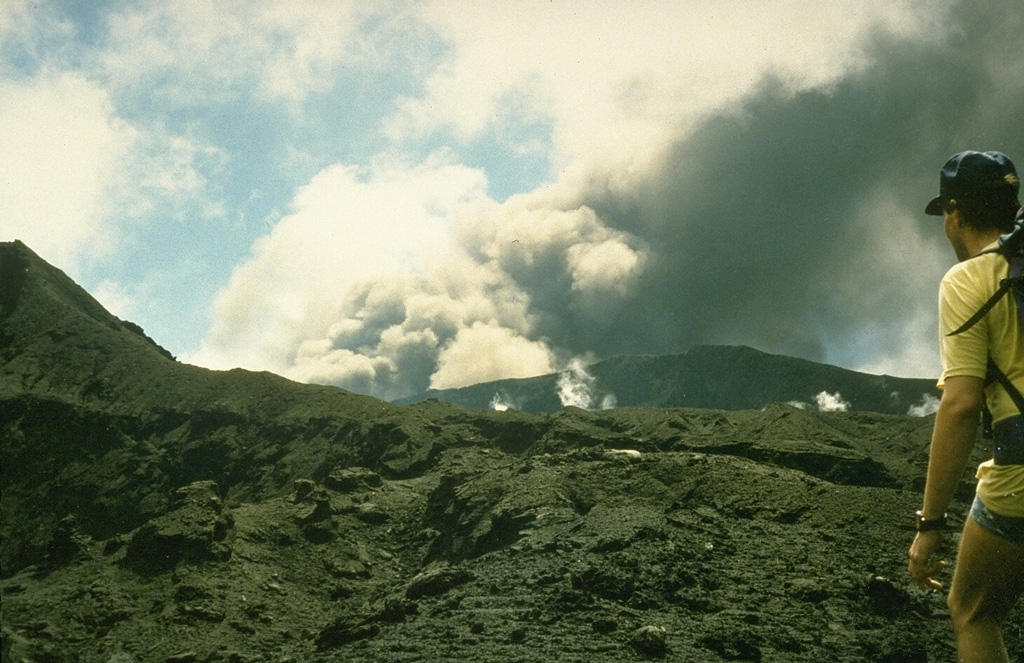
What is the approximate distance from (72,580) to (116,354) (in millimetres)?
35765

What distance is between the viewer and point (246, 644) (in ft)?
52.2

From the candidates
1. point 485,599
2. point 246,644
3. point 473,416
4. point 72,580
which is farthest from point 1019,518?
point 473,416

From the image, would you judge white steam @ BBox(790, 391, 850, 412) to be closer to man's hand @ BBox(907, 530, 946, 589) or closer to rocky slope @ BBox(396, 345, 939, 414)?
rocky slope @ BBox(396, 345, 939, 414)

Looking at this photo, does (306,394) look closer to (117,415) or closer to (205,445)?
(205,445)

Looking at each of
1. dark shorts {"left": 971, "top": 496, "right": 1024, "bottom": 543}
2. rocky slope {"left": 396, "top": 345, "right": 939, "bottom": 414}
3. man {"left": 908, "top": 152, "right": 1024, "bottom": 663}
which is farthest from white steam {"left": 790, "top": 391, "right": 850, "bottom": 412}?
dark shorts {"left": 971, "top": 496, "right": 1024, "bottom": 543}

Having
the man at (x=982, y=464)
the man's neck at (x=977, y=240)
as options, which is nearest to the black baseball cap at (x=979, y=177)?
the man at (x=982, y=464)

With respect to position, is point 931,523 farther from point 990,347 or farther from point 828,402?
point 828,402

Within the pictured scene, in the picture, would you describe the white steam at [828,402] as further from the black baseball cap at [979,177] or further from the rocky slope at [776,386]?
the black baseball cap at [979,177]

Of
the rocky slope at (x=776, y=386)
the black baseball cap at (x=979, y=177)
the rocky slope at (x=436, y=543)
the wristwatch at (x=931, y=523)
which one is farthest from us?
the rocky slope at (x=776, y=386)

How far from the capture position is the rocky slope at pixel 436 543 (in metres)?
10.2

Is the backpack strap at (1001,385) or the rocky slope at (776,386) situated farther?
the rocky slope at (776,386)

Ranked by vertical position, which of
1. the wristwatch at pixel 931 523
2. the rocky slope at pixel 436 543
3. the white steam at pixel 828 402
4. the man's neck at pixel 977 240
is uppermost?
the white steam at pixel 828 402

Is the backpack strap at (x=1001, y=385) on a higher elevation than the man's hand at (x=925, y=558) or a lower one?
higher

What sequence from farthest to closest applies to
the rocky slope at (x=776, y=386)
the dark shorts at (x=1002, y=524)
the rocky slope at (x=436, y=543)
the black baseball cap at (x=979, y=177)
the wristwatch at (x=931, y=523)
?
1. the rocky slope at (x=776, y=386)
2. the rocky slope at (x=436, y=543)
3. the black baseball cap at (x=979, y=177)
4. the wristwatch at (x=931, y=523)
5. the dark shorts at (x=1002, y=524)
